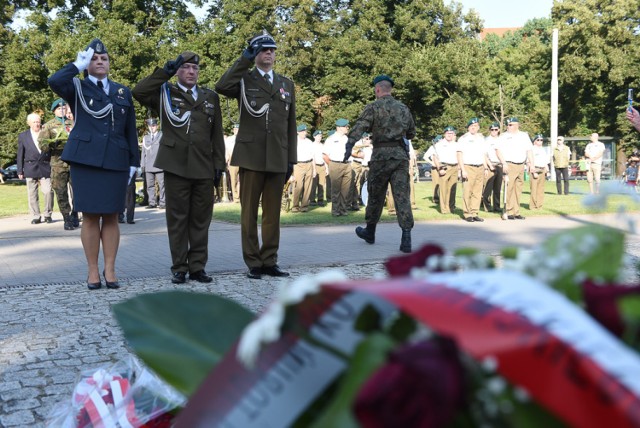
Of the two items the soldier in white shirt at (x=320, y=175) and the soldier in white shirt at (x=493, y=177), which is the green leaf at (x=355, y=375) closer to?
the soldier in white shirt at (x=493, y=177)

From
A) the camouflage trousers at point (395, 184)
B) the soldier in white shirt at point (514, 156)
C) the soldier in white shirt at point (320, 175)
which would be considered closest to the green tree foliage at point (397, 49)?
the soldier in white shirt at point (320, 175)

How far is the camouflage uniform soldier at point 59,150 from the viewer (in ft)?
43.9

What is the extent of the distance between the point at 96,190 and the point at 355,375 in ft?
21.2

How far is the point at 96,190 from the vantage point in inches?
Answer: 268

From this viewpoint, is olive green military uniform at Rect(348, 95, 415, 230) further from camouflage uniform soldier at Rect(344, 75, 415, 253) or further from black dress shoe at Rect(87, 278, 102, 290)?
black dress shoe at Rect(87, 278, 102, 290)

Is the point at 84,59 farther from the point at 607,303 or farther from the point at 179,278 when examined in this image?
the point at 607,303

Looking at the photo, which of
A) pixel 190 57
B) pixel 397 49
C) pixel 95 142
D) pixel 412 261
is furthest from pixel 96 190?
pixel 397 49

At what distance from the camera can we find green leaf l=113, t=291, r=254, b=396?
3.33 feet

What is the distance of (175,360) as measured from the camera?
1016 millimetres

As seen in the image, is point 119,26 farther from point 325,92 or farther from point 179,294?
point 179,294

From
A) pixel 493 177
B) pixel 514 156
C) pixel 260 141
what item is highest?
pixel 260 141

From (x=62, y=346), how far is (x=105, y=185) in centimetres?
232

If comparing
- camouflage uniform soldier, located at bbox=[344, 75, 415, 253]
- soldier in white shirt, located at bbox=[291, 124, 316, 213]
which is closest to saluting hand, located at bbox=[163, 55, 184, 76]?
camouflage uniform soldier, located at bbox=[344, 75, 415, 253]

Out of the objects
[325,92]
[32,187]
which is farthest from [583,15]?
[32,187]
